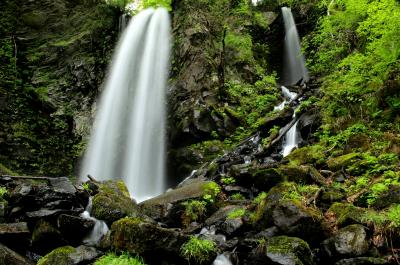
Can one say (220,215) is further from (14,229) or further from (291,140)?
(291,140)

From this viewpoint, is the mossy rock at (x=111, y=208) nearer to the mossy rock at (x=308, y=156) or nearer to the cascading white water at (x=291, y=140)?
the mossy rock at (x=308, y=156)

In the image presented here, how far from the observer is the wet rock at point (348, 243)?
5.15m

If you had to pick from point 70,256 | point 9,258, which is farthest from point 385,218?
point 9,258

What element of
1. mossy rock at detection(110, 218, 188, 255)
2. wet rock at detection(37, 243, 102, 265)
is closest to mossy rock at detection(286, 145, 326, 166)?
mossy rock at detection(110, 218, 188, 255)

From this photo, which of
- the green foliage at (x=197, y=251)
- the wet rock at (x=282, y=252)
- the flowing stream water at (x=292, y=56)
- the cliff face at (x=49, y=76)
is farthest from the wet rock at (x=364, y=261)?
the flowing stream water at (x=292, y=56)

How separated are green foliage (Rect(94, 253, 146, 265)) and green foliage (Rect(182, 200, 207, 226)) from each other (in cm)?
299

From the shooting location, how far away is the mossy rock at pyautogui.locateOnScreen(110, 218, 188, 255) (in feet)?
18.1

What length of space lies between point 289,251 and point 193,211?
3621 mm

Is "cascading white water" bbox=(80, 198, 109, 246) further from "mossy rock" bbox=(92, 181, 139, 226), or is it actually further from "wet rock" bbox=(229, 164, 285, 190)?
"wet rock" bbox=(229, 164, 285, 190)

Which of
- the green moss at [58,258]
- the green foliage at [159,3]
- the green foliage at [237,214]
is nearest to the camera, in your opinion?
the green moss at [58,258]

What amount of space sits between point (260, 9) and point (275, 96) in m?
8.66

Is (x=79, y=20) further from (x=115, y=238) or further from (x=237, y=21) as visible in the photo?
(x=115, y=238)

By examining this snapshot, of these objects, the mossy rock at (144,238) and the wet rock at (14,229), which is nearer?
the mossy rock at (144,238)

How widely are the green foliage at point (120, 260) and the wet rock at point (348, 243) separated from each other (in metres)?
2.73
